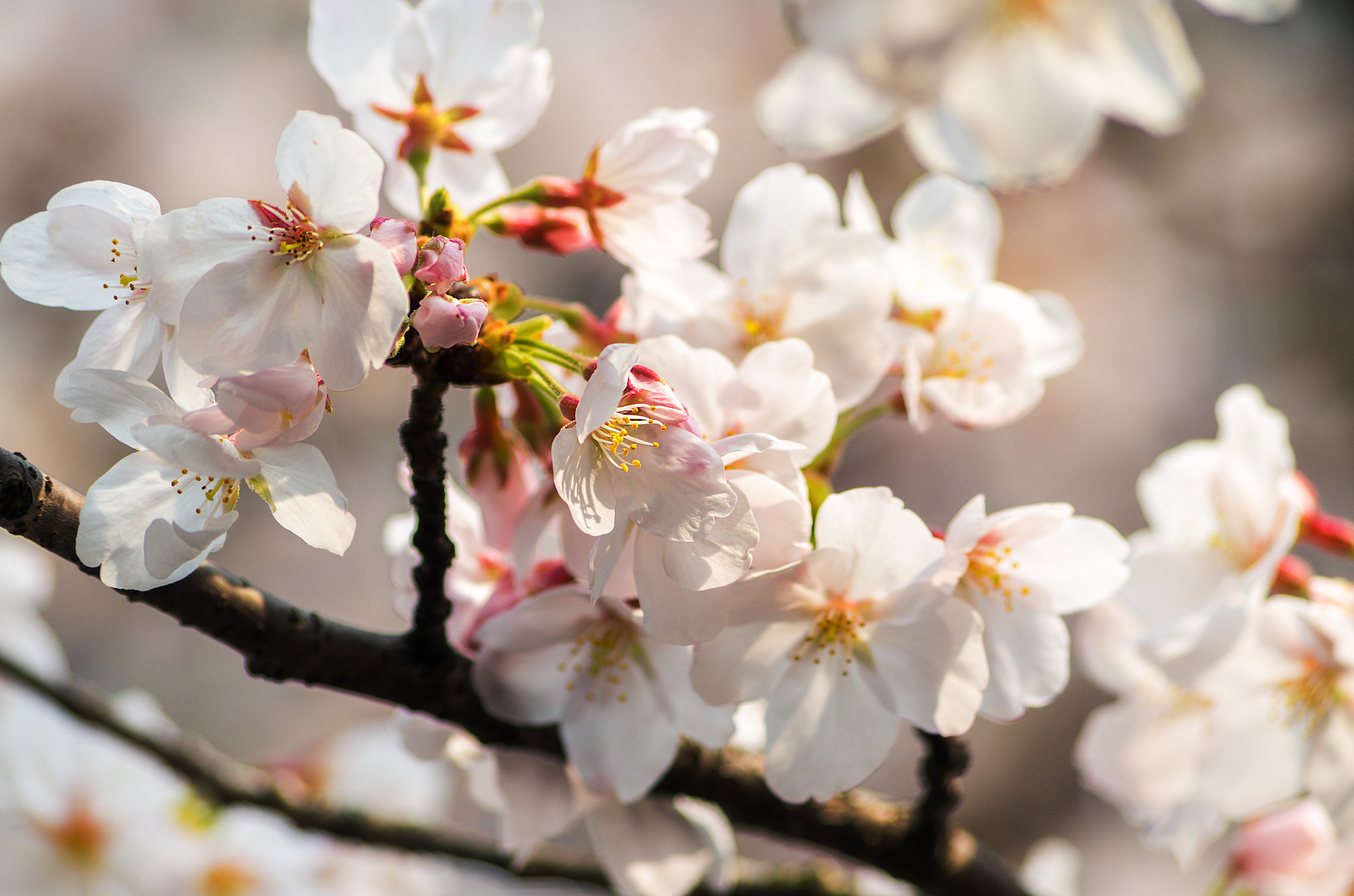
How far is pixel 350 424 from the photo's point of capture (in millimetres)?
2230

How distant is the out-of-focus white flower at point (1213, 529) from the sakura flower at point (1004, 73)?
35 centimetres

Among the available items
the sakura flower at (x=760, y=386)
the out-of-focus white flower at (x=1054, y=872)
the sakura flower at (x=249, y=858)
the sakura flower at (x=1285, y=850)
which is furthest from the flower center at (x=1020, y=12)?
the sakura flower at (x=249, y=858)

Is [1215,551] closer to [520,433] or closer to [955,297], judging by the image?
[955,297]

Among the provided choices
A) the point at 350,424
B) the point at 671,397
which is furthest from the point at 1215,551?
the point at 350,424

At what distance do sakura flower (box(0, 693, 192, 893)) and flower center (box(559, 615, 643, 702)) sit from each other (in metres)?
0.62

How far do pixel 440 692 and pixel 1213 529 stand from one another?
21.4 inches

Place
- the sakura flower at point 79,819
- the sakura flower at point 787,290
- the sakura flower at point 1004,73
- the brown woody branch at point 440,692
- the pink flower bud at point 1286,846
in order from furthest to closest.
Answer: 1. the sakura flower at point 79,819
2. the pink flower bud at point 1286,846
3. the sakura flower at point 787,290
4. the brown woody branch at point 440,692
5. the sakura flower at point 1004,73

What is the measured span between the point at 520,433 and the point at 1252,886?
25.9 inches

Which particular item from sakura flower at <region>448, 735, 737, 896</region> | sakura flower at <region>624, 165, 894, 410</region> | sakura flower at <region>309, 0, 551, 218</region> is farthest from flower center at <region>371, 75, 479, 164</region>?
sakura flower at <region>448, 735, 737, 896</region>

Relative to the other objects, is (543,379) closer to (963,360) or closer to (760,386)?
(760,386)

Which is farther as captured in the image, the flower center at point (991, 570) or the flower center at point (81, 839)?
the flower center at point (81, 839)

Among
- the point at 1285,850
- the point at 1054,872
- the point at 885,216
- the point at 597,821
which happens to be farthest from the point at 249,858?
the point at 885,216

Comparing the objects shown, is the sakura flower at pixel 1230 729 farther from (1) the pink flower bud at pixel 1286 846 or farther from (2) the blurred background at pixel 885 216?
(2) the blurred background at pixel 885 216

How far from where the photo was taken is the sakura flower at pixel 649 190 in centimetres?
44
